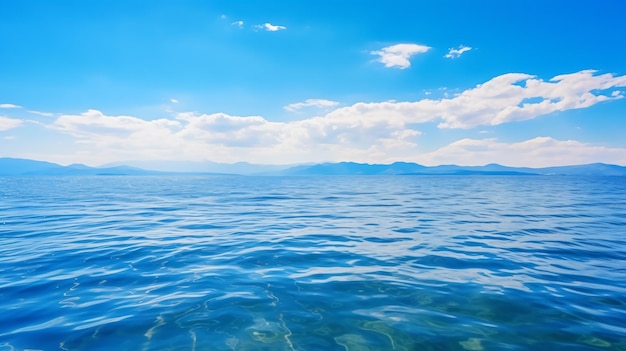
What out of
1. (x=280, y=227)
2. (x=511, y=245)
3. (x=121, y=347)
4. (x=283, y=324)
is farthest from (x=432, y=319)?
(x=280, y=227)

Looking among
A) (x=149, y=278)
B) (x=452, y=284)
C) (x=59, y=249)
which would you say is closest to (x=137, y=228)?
(x=59, y=249)

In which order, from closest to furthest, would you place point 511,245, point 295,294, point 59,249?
point 295,294 < point 59,249 < point 511,245

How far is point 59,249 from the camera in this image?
449 inches

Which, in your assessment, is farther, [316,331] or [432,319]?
[432,319]

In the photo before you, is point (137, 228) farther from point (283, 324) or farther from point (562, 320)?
point (562, 320)

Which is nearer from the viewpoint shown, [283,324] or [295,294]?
[283,324]

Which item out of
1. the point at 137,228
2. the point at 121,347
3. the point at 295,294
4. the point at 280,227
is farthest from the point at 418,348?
the point at 137,228

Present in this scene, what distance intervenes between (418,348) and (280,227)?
11.8 meters

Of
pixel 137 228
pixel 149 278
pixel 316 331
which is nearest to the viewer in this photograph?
pixel 316 331

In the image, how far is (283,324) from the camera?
5773mm

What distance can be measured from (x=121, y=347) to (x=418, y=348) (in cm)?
480

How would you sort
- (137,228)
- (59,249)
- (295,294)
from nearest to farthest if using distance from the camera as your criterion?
(295,294), (59,249), (137,228)

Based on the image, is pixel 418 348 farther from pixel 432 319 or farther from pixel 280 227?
pixel 280 227

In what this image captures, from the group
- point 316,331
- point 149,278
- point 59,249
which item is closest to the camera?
point 316,331
